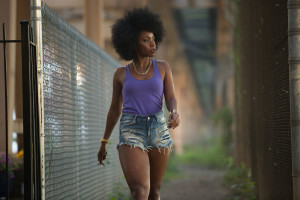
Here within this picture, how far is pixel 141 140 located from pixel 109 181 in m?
4.22

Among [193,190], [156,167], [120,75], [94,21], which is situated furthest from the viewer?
[193,190]

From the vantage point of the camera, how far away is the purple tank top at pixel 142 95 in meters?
4.11

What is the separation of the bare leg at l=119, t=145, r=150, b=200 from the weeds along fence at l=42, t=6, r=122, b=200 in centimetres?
77

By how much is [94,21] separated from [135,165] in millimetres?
6513

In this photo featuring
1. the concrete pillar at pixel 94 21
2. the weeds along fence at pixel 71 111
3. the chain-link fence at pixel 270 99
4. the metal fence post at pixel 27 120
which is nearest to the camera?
the metal fence post at pixel 27 120

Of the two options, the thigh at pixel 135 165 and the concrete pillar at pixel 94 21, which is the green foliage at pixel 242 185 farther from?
the concrete pillar at pixel 94 21

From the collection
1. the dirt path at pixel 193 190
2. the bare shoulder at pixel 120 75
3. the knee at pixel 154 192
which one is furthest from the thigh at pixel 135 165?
the dirt path at pixel 193 190

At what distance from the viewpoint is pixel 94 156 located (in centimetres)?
690

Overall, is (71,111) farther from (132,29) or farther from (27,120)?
(27,120)

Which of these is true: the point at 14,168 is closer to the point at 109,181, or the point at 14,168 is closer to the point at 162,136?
the point at 109,181

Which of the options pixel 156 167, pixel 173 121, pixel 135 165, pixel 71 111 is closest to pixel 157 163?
pixel 156 167

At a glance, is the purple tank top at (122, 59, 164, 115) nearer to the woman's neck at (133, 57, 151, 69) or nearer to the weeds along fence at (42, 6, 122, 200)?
the woman's neck at (133, 57, 151, 69)

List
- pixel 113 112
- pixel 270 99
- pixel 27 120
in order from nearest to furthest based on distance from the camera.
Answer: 1. pixel 27 120
2. pixel 113 112
3. pixel 270 99

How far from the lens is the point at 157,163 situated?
4.16 m
